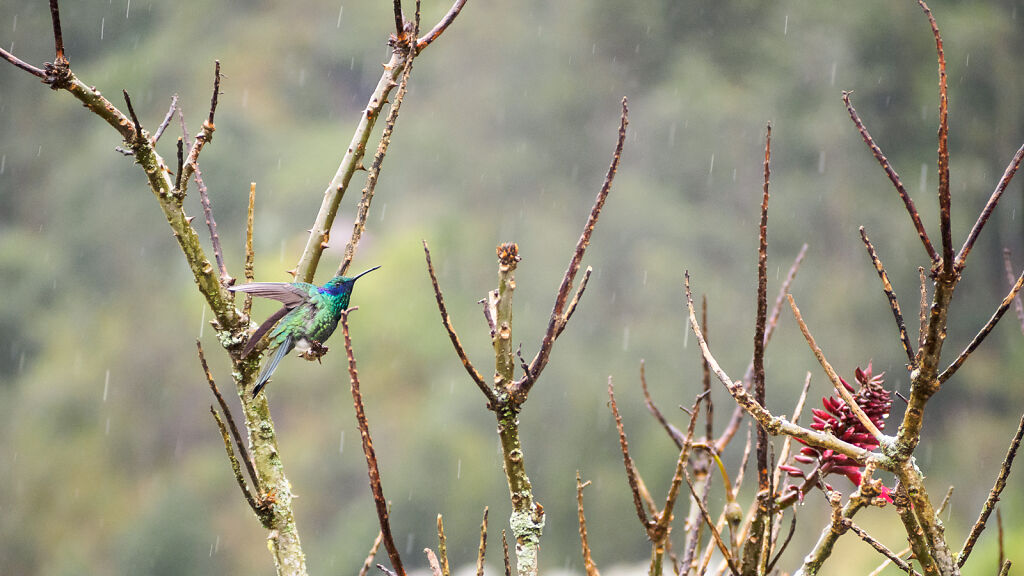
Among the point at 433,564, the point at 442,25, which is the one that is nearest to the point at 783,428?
the point at 433,564

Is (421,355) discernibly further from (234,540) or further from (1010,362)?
(1010,362)

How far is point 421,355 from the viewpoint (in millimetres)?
4520

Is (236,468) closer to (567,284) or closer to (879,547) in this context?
(567,284)

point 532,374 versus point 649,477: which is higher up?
point 649,477

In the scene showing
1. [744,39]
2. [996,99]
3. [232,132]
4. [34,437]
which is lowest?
[34,437]

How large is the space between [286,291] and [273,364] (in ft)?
0.30

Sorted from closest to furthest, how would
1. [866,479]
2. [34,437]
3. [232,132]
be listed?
[866,479]
[34,437]
[232,132]

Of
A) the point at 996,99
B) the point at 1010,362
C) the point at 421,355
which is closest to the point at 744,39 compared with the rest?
the point at 996,99

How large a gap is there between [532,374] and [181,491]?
173 inches

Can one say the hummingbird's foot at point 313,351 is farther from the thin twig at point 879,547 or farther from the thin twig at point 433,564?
the thin twig at point 879,547

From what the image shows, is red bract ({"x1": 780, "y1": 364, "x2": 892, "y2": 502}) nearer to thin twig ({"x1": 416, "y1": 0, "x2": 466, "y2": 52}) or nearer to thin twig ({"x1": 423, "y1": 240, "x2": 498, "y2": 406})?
thin twig ({"x1": 423, "y1": 240, "x2": 498, "y2": 406})

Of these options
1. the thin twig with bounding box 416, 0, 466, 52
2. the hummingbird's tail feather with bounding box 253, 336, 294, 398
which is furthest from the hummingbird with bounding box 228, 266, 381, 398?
the thin twig with bounding box 416, 0, 466, 52

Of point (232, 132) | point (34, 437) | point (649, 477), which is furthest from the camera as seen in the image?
point (232, 132)

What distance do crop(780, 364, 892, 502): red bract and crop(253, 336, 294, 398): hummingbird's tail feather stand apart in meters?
0.37
